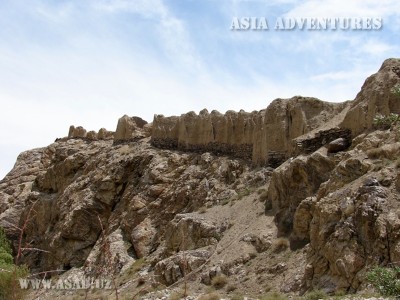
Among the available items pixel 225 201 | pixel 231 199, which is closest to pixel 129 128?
pixel 225 201

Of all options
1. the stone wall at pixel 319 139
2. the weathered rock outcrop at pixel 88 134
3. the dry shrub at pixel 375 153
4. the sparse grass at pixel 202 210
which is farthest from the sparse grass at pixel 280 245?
the weathered rock outcrop at pixel 88 134

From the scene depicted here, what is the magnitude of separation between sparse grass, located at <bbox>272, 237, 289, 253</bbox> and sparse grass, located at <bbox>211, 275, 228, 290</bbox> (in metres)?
2.19

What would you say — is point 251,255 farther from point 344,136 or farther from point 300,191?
point 344,136

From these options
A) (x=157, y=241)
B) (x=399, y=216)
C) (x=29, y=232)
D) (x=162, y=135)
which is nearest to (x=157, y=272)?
(x=157, y=241)

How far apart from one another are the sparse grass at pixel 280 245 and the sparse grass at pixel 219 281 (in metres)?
2.19

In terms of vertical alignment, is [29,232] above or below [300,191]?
below

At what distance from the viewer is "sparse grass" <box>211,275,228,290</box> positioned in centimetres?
2052

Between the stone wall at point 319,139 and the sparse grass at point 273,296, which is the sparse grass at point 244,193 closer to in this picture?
the stone wall at point 319,139

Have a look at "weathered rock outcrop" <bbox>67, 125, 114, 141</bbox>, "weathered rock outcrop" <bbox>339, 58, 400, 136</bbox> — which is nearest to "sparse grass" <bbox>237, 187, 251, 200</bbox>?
"weathered rock outcrop" <bbox>339, 58, 400, 136</bbox>

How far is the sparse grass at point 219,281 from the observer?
Result: 20516 mm

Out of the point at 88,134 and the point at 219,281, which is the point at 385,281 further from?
the point at 88,134

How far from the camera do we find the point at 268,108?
29.5m

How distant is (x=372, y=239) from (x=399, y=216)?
999 millimetres

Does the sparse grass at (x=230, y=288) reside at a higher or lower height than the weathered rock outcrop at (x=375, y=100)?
lower
